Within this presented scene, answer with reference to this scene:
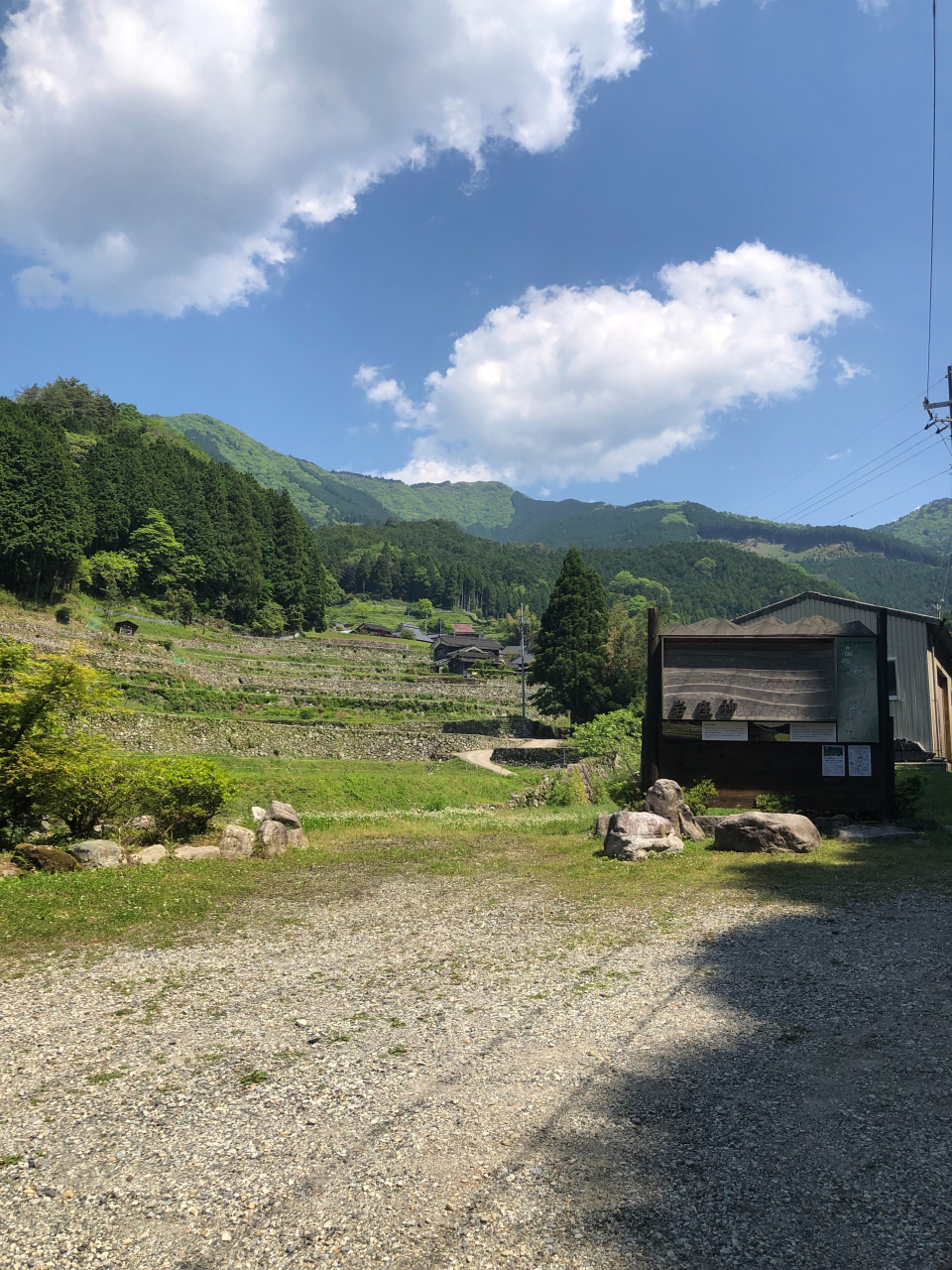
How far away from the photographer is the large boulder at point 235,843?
49.5 feet

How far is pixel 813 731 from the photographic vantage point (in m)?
18.0

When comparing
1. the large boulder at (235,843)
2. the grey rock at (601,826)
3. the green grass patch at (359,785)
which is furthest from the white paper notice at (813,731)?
the green grass patch at (359,785)

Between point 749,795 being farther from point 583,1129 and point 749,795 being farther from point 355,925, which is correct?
point 583,1129

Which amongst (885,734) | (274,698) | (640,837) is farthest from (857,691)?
(274,698)

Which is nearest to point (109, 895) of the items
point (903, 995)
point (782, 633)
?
point (903, 995)

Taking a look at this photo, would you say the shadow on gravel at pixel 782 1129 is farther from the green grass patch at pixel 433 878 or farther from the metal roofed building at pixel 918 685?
the metal roofed building at pixel 918 685

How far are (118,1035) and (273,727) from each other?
32904 mm

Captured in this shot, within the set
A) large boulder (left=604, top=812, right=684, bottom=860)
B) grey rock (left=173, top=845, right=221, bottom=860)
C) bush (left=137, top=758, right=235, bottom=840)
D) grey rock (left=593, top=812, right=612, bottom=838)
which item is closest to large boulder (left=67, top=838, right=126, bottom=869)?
grey rock (left=173, top=845, right=221, bottom=860)

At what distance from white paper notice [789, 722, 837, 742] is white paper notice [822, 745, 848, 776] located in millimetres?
273

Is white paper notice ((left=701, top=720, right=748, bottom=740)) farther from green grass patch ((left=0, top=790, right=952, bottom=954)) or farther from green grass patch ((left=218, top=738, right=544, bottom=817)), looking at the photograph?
green grass patch ((left=218, top=738, right=544, bottom=817))

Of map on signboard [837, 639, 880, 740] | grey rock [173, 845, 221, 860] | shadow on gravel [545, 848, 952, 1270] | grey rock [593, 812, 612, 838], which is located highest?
map on signboard [837, 639, 880, 740]

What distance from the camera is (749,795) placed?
18297 millimetres

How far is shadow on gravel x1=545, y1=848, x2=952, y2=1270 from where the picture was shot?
145 inches

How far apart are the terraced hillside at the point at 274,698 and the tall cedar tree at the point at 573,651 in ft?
13.8
